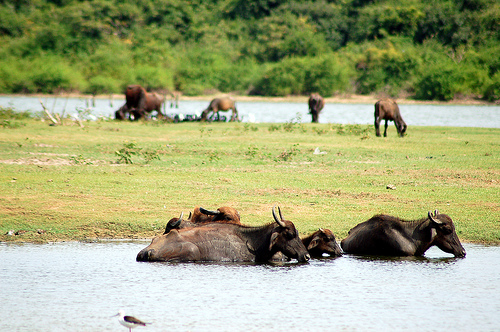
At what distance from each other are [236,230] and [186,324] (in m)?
2.91

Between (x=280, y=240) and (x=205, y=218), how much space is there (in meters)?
1.41

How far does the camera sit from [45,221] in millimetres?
11008

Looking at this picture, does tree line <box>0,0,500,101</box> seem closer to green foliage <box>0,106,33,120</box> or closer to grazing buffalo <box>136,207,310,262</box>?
green foliage <box>0,106,33,120</box>

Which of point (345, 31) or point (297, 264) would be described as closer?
point (297, 264)

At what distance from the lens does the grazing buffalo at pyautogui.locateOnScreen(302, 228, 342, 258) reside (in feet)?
31.2

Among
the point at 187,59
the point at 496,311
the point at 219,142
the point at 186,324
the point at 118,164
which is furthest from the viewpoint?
the point at 187,59

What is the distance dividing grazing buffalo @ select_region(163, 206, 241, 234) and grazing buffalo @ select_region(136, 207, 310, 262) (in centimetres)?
18

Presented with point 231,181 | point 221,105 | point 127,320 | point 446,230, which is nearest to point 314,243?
point 446,230

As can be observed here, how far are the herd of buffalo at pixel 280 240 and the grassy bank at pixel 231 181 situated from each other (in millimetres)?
1028

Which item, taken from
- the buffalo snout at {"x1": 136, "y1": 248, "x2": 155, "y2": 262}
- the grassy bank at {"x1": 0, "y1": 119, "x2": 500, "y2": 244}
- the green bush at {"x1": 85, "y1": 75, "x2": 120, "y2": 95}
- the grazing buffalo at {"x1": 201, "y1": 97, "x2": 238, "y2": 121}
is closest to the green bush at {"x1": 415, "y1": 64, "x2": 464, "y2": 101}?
the grazing buffalo at {"x1": 201, "y1": 97, "x2": 238, "y2": 121}

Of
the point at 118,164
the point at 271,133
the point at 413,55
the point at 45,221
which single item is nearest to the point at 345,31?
the point at 413,55

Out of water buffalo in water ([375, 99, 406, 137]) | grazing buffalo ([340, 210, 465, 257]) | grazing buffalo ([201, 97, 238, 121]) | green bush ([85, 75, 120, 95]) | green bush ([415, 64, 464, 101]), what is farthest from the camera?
green bush ([85, 75, 120, 95])

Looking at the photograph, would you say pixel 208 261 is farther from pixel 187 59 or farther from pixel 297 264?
pixel 187 59

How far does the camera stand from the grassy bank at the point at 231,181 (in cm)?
1120
